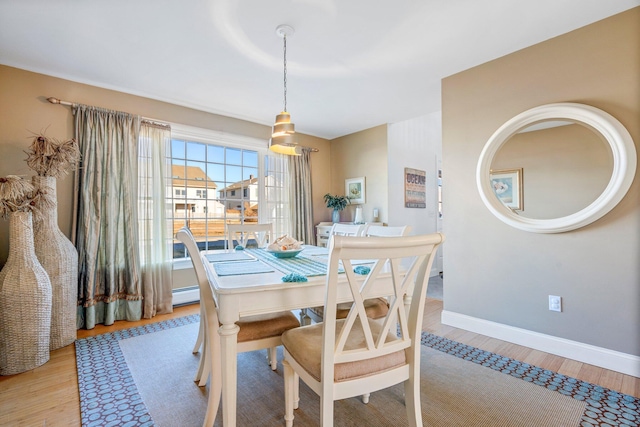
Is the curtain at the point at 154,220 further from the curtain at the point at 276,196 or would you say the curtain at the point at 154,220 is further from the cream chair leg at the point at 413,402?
the cream chair leg at the point at 413,402

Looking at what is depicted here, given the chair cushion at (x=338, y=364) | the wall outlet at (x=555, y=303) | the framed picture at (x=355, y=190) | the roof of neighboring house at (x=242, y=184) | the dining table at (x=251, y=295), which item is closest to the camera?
the chair cushion at (x=338, y=364)

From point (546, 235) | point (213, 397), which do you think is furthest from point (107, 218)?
point (546, 235)

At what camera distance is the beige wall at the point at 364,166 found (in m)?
4.31

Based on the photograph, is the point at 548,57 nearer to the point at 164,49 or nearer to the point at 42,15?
the point at 164,49

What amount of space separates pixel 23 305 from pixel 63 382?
2.12 feet

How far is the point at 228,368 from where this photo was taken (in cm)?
126

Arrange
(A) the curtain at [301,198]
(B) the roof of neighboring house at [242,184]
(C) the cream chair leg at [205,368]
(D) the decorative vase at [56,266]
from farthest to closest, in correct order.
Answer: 1. (A) the curtain at [301,198]
2. (B) the roof of neighboring house at [242,184]
3. (D) the decorative vase at [56,266]
4. (C) the cream chair leg at [205,368]

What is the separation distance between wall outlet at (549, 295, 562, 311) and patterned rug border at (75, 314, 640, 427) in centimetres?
51

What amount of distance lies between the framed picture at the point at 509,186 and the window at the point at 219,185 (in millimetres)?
2811

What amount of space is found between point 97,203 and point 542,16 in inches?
159

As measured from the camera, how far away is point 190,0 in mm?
1836

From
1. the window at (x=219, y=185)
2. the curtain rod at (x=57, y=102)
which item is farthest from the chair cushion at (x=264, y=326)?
the curtain rod at (x=57, y=102)

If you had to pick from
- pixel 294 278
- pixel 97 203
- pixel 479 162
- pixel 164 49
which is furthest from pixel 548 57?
pixel 97 203

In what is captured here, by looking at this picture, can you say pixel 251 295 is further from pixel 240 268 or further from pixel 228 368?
pixel 240 268
